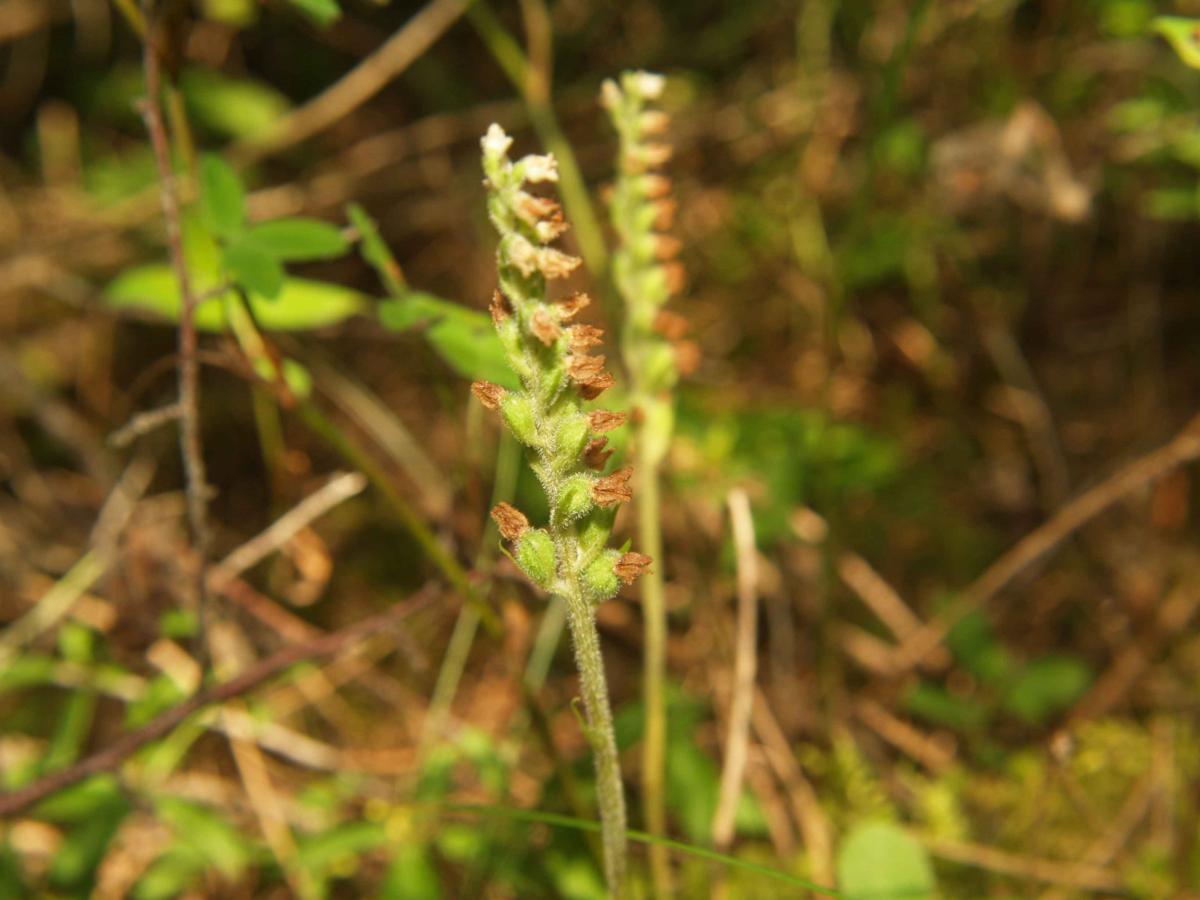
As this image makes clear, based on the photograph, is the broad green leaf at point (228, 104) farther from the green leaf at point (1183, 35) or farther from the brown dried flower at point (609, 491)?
the brown dried flower at point (609, 491)

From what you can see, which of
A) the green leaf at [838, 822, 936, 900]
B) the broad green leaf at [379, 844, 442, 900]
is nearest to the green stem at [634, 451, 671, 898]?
the green leaf at [838, 822, 936, 900]

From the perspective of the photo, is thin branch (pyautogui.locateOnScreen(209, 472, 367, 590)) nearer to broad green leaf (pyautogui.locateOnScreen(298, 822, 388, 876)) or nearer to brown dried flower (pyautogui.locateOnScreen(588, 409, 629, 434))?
broad green leaf (pyautogui.locateOnScreen(298, 822, 388, 876))

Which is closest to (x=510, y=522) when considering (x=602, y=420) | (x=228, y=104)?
(x=602, y=420)

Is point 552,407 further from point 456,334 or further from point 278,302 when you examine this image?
point 278,302

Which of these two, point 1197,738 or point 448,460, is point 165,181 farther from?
point 1197,738

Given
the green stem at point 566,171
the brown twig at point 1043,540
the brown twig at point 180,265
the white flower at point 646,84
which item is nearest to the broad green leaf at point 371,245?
the brown twig at point 180,265
